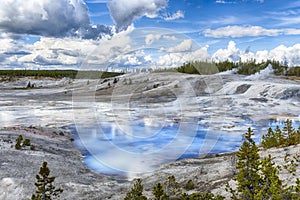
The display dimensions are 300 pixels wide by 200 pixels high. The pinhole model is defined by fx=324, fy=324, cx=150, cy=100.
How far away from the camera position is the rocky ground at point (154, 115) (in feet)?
33.3

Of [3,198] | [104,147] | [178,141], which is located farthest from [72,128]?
[3,198]

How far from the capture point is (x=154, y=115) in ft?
99.3

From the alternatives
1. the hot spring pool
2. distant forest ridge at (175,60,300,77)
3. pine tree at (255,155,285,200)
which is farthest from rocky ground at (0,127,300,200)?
distant forest ridge at (175,60,300,77)

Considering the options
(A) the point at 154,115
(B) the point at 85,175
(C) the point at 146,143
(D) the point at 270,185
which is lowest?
(A) the point at 154,115

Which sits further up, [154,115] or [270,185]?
[270,185]

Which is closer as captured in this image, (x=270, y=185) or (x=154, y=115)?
(x=270, y=185)

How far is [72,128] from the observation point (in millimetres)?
24094

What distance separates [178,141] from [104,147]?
480cm

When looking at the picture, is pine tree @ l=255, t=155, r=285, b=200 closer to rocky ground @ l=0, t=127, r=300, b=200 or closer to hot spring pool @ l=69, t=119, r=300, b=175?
rocky ground @ l=0, t=127, r=300, b=200

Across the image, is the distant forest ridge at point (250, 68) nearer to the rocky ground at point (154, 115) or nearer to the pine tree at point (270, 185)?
the rocky ground at point (154, 115)

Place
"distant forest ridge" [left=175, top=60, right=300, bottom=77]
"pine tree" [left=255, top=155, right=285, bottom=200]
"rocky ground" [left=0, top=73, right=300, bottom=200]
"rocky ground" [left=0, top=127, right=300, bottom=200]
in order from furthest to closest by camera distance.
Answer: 1. "distant forest ridge" [left=175, top=60, right=300, bottom=77]
2. "rocky ground" [left=0, top=73, right=300, bottom=200]
3. "rocky ground" [left=0, top=127, right=300, bottom=200]
4. "pine tree" [left=255, top=155, right=285, bottom=200]

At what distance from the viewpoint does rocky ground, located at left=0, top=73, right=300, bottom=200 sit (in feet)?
33.3

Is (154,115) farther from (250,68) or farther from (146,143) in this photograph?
(250,68)

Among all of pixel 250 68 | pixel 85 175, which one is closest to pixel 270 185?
pixel 85 175
